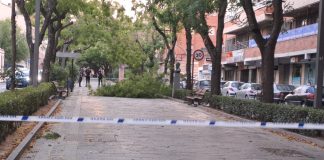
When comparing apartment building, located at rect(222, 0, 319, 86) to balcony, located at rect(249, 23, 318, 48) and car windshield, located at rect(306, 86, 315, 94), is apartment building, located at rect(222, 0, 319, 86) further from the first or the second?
car windshield, located at rect(306, 86, 315, 94)

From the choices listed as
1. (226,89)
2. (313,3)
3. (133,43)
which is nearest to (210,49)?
(313,3)

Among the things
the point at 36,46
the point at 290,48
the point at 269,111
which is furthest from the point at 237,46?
the point at 269,111

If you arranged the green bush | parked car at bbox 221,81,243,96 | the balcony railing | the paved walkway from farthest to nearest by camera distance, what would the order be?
the balcony railing
parked car at bbox 221,81,243,96
the green bush
the paved walkway

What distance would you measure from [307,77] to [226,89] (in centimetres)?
581

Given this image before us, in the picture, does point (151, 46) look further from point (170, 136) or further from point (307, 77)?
point (170, 136)

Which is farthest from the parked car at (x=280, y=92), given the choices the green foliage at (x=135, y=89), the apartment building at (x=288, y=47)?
the green foliage at (x=135, y=89)

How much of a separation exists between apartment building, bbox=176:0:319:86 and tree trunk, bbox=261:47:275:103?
9.30 m

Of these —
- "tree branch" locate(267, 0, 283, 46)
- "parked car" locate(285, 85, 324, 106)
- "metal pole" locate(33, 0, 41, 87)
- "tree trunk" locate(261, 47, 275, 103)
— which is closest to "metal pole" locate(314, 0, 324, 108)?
"tree branch" locate(267, 0, 283, 46)

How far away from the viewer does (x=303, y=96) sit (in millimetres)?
26500

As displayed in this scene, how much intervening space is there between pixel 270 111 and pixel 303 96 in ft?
35.2

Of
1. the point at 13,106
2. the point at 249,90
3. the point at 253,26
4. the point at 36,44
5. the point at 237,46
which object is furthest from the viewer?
the point at 237,46

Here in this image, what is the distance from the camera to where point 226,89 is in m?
41.4

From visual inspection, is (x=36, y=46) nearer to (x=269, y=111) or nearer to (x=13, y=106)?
(x=269, y=111)

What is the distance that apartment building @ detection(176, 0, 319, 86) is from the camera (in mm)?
36656
